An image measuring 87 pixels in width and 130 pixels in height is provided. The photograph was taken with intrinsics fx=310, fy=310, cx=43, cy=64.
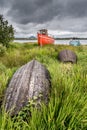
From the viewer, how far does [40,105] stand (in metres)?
6.08

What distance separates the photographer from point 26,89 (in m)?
6.74

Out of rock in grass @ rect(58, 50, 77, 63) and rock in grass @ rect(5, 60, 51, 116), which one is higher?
rock in grass @ rect(5, 60, 51, 116)

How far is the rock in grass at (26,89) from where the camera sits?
20.7 feet

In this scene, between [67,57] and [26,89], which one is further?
[67,57]

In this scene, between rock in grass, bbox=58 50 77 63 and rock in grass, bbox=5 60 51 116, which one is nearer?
rock in grass, bbox=5 60 51 116

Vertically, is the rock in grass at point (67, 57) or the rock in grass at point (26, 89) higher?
the rock in grass at point (26, 89)

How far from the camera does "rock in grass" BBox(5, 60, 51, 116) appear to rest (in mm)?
6301

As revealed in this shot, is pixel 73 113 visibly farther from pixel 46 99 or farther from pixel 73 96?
pixel 46 99

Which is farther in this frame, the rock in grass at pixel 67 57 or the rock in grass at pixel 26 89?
the rock in grass at pixel 67 57

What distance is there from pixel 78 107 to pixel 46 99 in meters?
0.90

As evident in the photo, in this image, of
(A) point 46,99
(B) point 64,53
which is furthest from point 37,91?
(B) point 64,53

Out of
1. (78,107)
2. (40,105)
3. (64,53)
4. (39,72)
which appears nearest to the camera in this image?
(78,107)

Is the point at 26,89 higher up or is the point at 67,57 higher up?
the point at 26,89

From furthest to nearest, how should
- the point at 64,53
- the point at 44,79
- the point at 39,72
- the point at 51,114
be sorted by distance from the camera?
1. the point at 64,53
2. the point at 39,72
3. the point at 44,79
4. the point at 51,114
